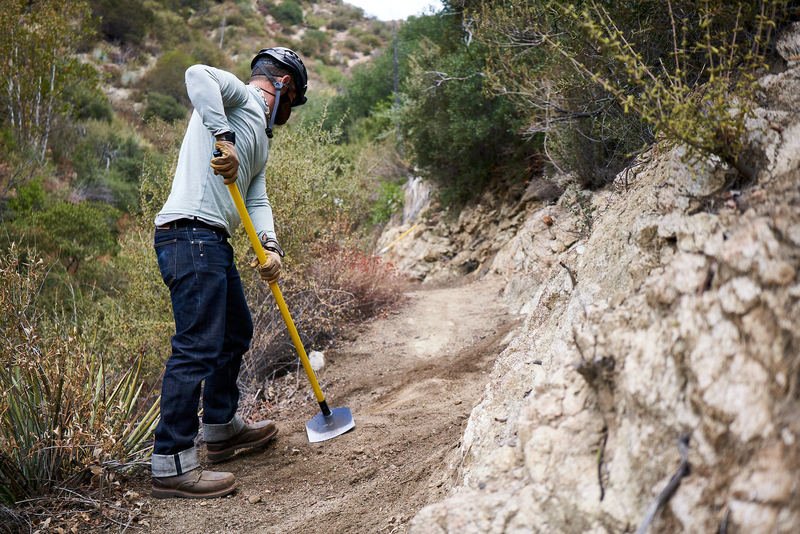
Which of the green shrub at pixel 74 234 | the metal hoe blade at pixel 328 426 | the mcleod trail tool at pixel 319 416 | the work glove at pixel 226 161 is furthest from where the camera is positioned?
the green shrub at pixel 74 234

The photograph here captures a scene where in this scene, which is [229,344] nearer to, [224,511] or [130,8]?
[224,511]

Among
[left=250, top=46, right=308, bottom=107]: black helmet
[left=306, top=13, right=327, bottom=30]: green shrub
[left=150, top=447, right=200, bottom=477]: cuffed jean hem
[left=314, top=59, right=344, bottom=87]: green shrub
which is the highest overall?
[left=306, top=13, right=327, bottom=30]: green shrub

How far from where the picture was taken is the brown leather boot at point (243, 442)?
3.14 metres

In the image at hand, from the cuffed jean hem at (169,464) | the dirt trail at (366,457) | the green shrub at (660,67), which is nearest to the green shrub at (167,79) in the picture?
the green shrub at (660,67)

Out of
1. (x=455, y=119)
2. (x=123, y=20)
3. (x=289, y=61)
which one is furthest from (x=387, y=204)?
(x=123, y=20)

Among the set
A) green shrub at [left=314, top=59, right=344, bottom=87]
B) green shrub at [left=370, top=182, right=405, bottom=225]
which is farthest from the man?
green shrub at [left=314, top=59, right=344, bottom=87]

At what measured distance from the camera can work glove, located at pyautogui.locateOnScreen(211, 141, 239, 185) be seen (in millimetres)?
2490

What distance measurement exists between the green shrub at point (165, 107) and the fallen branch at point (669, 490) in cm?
1998

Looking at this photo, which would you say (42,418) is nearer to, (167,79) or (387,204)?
(387,204)

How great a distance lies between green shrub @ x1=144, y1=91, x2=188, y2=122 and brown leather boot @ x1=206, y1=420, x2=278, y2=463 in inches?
697

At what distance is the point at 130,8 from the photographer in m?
23.1

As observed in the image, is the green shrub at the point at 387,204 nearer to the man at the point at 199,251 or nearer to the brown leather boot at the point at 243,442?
the brown leather boot at the point at 243,442

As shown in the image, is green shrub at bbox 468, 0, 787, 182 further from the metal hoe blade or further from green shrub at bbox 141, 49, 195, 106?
green shrub at bbox 141, 49, 195, 106

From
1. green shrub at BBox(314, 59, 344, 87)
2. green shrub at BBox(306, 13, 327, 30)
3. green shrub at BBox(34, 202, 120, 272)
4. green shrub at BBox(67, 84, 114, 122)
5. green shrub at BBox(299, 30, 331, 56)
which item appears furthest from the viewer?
green shrub at BBox(306, 13, 327, 30)
